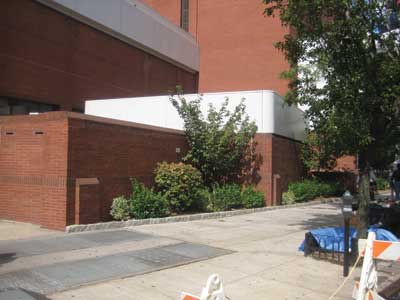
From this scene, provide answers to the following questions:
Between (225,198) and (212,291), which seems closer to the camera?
(212,291)

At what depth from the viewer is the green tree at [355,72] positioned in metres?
9.07

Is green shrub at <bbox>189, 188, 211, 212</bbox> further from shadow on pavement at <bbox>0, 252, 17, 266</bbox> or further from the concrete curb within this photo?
shadow on pavement at <bbox>0, 252, 17, 266</bbox>

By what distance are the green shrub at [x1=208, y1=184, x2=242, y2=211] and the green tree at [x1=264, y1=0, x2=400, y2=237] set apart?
22.1 feet

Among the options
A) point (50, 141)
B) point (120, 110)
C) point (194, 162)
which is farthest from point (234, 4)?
point (50, 141)

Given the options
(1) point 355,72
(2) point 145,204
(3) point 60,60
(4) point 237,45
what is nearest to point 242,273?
(1) point 355,72

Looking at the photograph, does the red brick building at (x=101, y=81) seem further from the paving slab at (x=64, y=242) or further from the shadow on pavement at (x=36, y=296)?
the shadow on pavement at (x=36, y=296)

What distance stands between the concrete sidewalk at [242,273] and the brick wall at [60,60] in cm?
1066

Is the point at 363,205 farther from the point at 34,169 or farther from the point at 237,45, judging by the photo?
the point at 237,45

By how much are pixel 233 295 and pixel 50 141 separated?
6.97 metres

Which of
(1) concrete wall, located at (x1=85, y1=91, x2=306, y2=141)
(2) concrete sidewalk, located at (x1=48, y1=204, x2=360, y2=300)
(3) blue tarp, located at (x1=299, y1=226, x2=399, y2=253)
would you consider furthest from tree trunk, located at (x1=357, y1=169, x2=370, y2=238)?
(1) concrete wall, located at (x1=85, y1=91, x2=306, y2=141)

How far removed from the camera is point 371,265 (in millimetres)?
5559

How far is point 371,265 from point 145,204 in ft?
26.9

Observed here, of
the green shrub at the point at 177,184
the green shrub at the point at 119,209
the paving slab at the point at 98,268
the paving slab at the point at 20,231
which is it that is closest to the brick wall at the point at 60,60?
the green shrub at the point at 177,184

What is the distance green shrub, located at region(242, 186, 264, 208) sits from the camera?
17.7 metres
